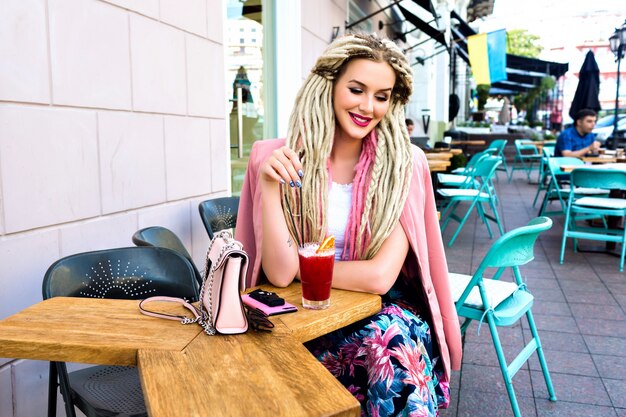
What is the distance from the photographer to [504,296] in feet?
7.44

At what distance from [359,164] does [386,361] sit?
65 centimetres

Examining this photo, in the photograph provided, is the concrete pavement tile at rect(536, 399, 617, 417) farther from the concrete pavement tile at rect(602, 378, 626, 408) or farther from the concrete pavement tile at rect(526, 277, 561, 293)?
the concrete pavement tile at rect(526, 277, 561, 293)

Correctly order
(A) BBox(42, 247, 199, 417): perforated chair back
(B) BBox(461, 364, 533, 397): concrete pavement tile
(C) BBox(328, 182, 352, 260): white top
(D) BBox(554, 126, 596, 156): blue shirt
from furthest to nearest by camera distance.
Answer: (D) BBox(554, 126, 596, 156): blue shirt → (B) BBox(461, 364, 533, 397): concrete pavement tile → (C) BBox(328, 182, 352, 260): white top → (A) BBox(42, 247, 199, 417): perforated chair back

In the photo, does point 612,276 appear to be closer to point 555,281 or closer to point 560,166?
point 555,281

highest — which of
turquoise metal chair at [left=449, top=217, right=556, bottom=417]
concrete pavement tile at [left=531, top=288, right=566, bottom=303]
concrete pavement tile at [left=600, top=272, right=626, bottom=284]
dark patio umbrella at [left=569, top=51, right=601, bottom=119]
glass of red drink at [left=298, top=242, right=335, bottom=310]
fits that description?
dark patio umbrella at [left=569, top=51, right=601, bottom=119]

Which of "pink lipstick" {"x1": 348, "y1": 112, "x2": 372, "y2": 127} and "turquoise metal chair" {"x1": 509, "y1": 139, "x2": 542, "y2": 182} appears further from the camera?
"turquoise metal chair" {"x1": 509, "y1": 139, "x2": 542, "y2": 182}

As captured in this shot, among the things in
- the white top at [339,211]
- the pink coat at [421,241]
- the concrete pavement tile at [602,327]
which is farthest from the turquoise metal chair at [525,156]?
the white top at [339,211]

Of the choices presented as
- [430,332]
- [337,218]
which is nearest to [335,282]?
[337,218]

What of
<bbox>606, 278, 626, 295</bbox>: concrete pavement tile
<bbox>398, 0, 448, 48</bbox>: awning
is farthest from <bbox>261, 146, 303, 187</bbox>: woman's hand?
<bbox>398, 0, 448, 48</bbox>: awning

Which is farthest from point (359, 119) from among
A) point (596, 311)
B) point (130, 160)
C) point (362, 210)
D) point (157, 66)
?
point (596, 311)

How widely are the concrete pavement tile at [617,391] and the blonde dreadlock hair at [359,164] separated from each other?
5.12 ft

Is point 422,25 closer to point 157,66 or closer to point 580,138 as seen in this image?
point 580,138

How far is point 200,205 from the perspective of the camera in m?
2.82

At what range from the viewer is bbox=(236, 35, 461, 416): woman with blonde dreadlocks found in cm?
152
